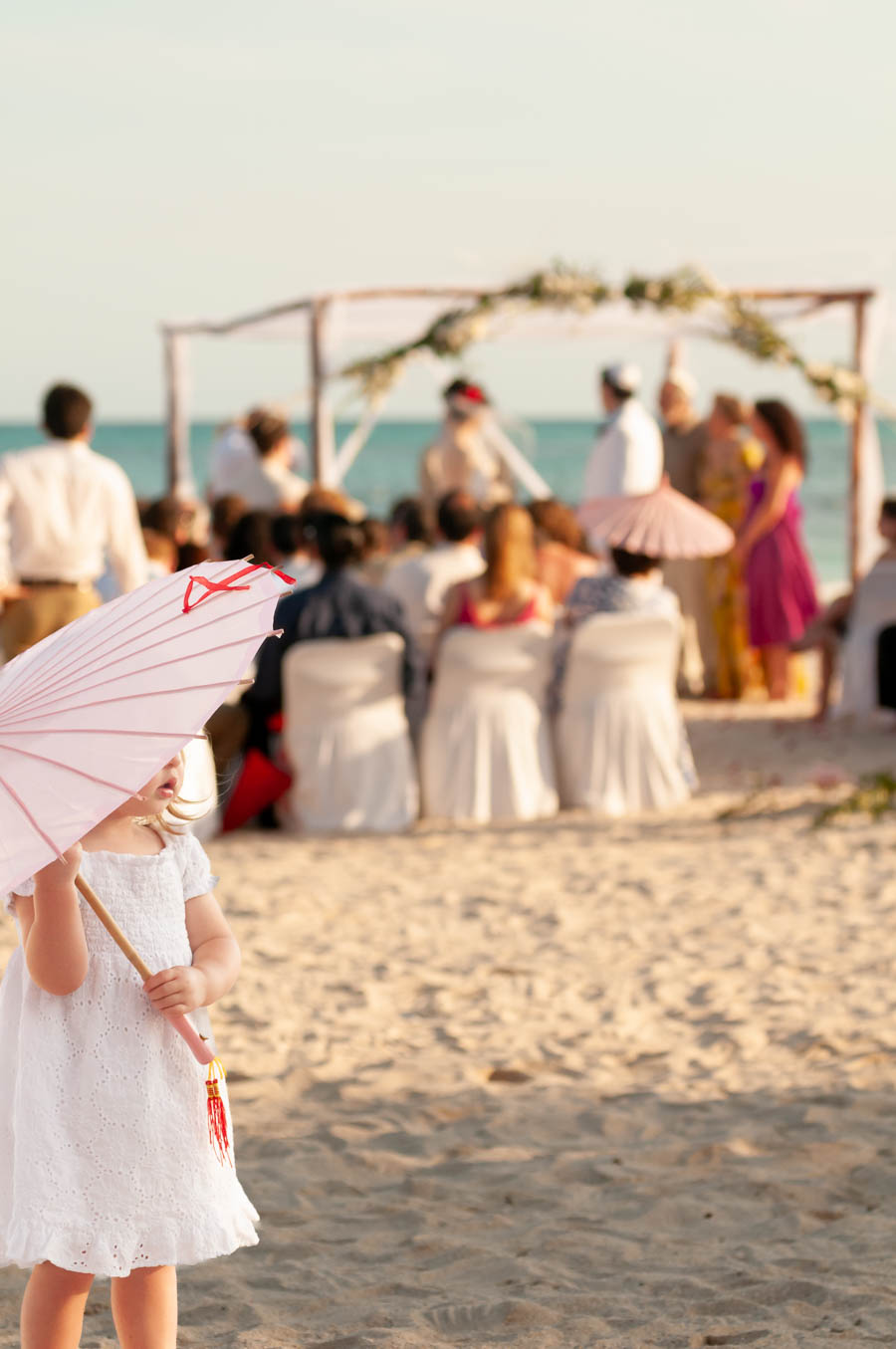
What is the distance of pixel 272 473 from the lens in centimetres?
1020

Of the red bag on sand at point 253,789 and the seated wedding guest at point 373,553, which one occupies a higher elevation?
the seated wedding guest at point 373,553

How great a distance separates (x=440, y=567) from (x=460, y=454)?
296 cm

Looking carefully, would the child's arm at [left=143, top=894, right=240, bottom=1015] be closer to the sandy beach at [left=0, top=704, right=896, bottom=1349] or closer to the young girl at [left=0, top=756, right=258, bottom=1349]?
the young girl at [left=0, top=756, right=258, bottom=1349]

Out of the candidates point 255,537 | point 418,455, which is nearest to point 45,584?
point 255,537

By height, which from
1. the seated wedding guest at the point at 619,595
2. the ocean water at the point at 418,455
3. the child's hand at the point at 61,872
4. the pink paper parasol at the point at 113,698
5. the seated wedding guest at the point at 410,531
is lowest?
the ocean water at the point at 418,455

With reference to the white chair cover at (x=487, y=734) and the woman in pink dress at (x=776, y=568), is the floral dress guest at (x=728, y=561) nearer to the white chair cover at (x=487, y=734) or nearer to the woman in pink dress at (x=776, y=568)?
the woman in pink dress at (x=776, y=568)

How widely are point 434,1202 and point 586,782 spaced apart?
13.7 feet

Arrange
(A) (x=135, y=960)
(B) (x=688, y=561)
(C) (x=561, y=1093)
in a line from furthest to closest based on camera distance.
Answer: (B) (x=688, y=561) < (C) (x=561, y=1093) < (A) (x=135, y=960)

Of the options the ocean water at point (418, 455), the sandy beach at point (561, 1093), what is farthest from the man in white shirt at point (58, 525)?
the ocean water at point (418, 455)

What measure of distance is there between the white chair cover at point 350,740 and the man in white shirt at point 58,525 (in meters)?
0.90

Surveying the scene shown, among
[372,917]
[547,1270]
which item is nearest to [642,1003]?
[372,917]

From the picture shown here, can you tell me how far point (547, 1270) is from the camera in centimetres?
301

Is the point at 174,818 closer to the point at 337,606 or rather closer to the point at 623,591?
the point at 337,606

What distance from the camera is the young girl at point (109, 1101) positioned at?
2107 mm
